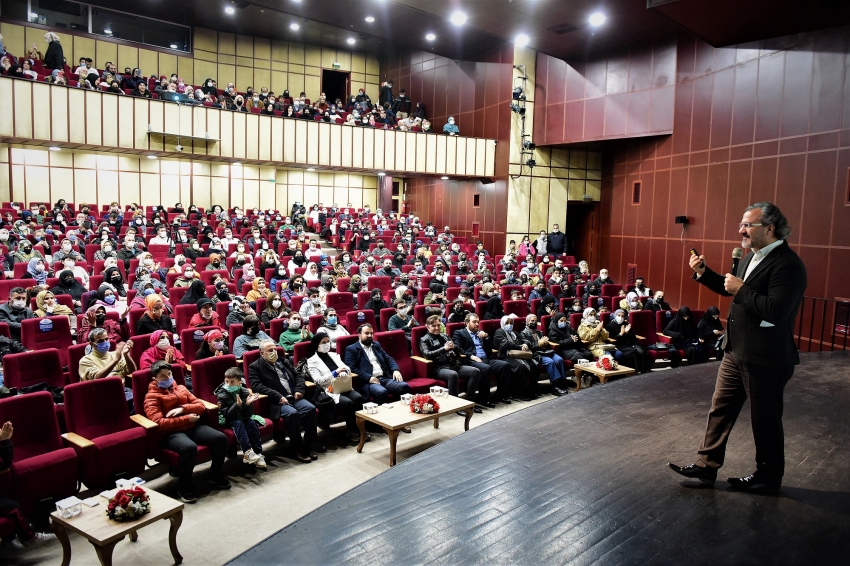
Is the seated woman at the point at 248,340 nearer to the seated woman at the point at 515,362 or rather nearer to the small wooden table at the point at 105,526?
the small wooden table at the point at 105,526

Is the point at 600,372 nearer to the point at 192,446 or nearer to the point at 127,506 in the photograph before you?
the point at 192,446

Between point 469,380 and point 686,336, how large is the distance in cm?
333

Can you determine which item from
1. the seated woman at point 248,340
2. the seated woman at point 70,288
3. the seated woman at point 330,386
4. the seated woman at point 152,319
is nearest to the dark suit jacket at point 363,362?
the seated woman at point 330,386

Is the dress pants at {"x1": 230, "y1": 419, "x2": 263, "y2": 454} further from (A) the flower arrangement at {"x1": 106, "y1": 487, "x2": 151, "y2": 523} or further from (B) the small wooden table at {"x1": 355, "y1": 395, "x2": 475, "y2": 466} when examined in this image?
(A) the flower arrangement at {"x1": 106, "y1": 487, "x2": 151, "y2": 523}

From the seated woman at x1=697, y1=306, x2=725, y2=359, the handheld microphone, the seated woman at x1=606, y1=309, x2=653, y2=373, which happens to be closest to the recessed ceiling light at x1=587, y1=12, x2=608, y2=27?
the seated woman at x1=697, y1=306, x2=725, y2=359

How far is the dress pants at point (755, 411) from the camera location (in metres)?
2.17

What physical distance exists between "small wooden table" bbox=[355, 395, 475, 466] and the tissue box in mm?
1909

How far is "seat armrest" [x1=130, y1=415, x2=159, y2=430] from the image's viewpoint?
3.66 meters

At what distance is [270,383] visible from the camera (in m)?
4.41

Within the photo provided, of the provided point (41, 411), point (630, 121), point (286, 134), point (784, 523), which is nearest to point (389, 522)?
point (784, 523)

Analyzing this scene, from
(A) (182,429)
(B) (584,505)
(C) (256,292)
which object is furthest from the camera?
(C) (256,292)

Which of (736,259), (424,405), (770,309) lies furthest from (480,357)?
(770,309)

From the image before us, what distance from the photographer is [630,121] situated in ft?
36.7

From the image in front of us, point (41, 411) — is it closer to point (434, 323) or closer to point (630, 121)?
point (434, 323)
